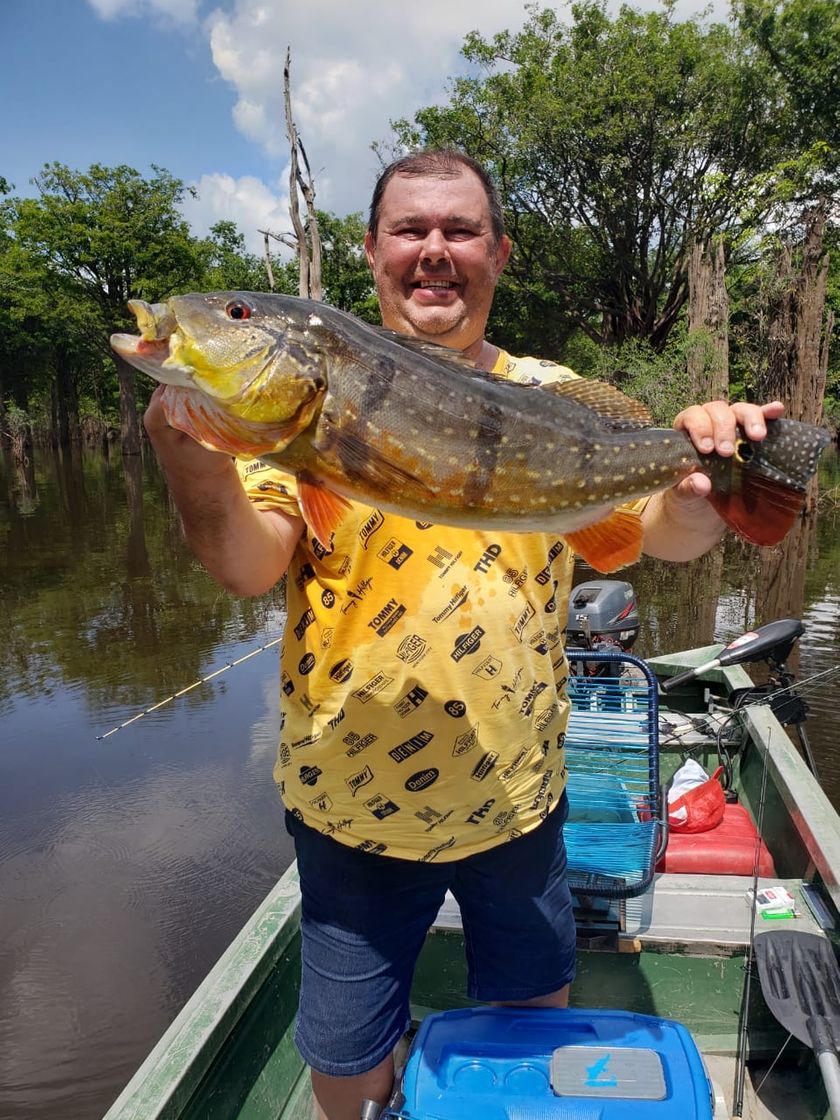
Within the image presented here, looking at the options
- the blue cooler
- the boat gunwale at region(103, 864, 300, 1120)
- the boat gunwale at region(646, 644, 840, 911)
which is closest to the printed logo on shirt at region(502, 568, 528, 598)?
the blue cooler

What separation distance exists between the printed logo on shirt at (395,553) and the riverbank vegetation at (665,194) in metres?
21.0

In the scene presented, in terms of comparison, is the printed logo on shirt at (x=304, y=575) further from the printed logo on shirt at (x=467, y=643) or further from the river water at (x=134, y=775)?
the river water at (x=134, y=775)

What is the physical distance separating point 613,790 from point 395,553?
2.51 meters

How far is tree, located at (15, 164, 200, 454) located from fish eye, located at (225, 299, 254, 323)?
174 ft

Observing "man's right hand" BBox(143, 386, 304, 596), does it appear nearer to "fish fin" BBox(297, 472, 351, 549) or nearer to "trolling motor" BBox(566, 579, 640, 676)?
"fish fin" BBox(297, 472, 351, 549)

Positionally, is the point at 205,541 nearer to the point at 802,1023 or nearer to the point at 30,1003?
the point at 802,1023

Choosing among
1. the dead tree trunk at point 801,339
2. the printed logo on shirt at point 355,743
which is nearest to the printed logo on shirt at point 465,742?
the printed logo on shirt at point 355,743

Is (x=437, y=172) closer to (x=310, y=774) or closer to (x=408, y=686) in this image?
(x=408, y=686)

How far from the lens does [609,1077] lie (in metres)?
2.31

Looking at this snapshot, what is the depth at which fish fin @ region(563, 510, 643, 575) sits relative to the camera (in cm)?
244

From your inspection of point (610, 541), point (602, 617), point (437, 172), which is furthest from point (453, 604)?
point (602, 617)

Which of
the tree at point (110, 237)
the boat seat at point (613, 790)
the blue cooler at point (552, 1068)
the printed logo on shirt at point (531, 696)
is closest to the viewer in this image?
the blue cooler at point (552, 1068)

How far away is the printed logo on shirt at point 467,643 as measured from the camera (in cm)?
232

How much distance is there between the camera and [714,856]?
180 inches
